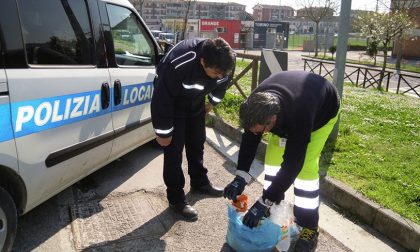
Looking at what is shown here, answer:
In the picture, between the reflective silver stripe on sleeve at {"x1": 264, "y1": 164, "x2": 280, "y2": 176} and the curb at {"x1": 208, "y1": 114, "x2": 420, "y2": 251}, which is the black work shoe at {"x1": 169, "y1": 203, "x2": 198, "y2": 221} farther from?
the curb at {"x1": 208, "y1": 114, "x2": 420, "y2": 251}

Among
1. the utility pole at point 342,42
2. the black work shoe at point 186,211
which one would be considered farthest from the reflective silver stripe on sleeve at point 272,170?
the utility pole at point 342,42

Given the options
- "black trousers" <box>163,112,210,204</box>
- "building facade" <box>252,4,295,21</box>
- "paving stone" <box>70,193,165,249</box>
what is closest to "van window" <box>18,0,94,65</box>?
"black trousers" <box>163,112,210,204</box>

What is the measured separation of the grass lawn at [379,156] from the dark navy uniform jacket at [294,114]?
4.64ft

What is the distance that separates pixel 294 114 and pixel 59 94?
1.64 metres

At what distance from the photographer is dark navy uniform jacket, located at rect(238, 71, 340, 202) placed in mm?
2385

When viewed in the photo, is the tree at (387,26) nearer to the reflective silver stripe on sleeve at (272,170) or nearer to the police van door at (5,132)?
the reflective silver stripe on sleeve at (272,170)

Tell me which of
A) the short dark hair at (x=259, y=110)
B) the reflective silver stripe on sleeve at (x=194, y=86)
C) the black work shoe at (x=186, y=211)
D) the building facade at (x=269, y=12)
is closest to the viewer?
the short dark hair at (x=259, y=110)

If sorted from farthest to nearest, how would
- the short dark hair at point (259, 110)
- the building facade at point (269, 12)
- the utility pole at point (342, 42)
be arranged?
the building facade at point (269, 12) → the utility pole at point (342, 42) → the short dark hair at point (259, 110)

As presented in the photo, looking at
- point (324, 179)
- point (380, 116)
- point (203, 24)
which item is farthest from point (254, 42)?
point (324, 179)

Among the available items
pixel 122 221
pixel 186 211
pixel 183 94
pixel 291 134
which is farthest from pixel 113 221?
pixel 291 134

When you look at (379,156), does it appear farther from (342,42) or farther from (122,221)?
(122,221)

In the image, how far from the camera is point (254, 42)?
146ft

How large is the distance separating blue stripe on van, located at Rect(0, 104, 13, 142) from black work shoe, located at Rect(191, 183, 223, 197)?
6.42 ft

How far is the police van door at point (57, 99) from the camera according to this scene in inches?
97.6
